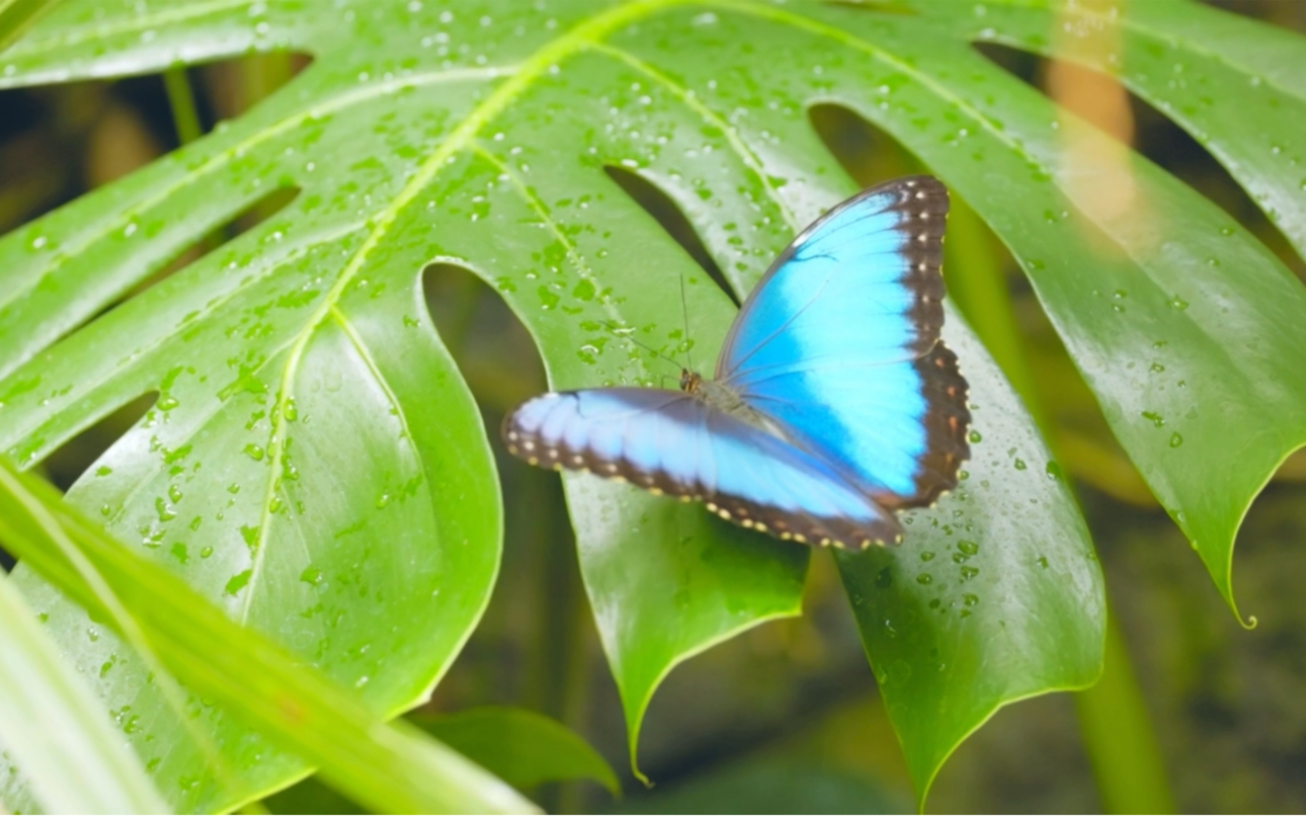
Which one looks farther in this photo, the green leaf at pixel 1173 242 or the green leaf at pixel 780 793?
the green leaf at pixel 780 793

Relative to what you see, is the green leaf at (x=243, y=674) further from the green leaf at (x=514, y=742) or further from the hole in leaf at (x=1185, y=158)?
the hole in leaf at (x=1185, y=158)

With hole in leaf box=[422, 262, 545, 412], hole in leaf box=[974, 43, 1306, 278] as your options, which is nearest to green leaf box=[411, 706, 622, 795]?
hole in leaf box=[422, 262, 545, 412]

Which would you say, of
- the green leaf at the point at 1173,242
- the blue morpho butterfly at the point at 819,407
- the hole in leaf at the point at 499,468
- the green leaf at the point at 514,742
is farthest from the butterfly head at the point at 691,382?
the hole in leaf at the point at 499,468

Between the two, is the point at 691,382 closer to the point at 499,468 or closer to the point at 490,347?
the point at 499,468

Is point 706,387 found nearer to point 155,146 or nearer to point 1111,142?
point 1111,142

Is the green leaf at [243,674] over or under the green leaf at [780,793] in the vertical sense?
over

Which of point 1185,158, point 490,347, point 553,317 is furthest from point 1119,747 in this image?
point 490,347

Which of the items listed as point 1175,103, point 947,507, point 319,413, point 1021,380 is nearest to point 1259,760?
point 1021,380
